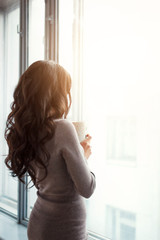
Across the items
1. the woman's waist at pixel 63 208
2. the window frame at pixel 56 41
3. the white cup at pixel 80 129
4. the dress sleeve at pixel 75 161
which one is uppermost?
the window frame at pixel 56 41

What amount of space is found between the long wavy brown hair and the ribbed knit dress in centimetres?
4

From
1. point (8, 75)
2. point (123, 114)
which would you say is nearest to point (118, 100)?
point (123, 114)

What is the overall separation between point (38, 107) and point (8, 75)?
1.50 m

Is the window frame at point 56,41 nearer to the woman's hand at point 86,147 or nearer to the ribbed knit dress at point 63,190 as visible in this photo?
the woman's hand at point 86,147

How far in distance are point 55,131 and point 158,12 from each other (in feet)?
2.88

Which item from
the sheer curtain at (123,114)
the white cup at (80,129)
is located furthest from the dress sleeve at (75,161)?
the sheer curtain at (123,114)

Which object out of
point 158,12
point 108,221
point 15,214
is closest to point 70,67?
point 158,12

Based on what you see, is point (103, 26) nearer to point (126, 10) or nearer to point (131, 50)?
point (126, 10)

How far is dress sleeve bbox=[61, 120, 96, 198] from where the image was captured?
838mm

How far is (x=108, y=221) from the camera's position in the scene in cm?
146

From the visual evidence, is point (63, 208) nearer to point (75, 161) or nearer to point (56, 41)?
point (75, 161)

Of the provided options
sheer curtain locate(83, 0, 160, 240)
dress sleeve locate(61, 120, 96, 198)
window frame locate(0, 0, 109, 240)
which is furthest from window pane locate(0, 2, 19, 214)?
dress sleeve locate(61, 120, 96, 198)

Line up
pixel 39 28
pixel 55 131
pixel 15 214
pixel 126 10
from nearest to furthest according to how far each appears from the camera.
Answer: pixel 55 131, pixel 126 10, pixel 39 28, pixel 15 214

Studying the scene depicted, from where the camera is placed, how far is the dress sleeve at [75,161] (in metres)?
0.84
